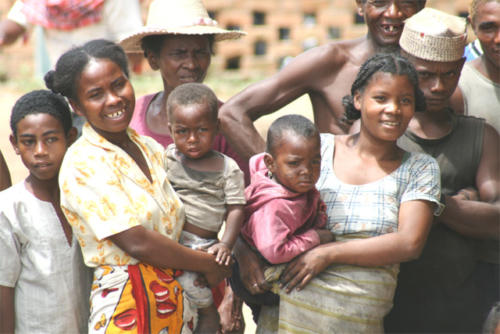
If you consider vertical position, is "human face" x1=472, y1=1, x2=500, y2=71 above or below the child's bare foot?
above

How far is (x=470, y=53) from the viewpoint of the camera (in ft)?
14.5

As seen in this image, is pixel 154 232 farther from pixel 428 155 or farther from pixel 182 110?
pixel 428 155

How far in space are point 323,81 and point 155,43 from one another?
0.94m

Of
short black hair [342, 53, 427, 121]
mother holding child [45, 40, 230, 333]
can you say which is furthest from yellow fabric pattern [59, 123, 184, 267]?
short black hair [342, 53, 427, 121]

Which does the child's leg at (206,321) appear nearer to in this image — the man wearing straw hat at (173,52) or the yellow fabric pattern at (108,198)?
the yellow fabric pattern at (108,198)

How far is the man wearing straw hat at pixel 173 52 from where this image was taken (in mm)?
3652

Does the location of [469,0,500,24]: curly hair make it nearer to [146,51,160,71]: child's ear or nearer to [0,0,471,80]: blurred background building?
[146,51,160,71]: child's ear

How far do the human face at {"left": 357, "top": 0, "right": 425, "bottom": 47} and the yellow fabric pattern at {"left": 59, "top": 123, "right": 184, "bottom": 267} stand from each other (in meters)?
1.47

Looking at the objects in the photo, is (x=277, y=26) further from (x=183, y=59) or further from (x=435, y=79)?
(x=435, y=79)

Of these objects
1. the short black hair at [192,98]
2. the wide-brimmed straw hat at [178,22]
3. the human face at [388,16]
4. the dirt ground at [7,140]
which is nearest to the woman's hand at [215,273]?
the short black hair at [192,98]

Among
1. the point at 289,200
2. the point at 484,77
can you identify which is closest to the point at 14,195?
the point at 289,200

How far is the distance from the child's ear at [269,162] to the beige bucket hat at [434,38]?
87 centimetres

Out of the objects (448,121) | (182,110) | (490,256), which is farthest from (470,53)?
(182,110)

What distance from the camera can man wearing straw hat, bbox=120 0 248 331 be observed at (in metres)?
3.65
